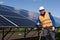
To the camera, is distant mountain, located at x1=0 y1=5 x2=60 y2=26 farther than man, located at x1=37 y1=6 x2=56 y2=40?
Yes

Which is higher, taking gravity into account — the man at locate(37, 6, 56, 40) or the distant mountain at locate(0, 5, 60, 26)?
the man at locate(37, 6, 56, 40)

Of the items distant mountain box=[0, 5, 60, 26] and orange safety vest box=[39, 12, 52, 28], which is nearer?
orange safety vest box=[39, 12, 52, 28]

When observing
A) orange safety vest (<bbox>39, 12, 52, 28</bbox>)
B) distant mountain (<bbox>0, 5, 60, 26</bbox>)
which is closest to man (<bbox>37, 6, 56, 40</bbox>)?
orange safety vest (<bbox>39, 12, 52, 28</bbox>)

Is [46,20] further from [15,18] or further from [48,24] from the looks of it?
[15,18]

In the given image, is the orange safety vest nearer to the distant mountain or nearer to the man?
the man

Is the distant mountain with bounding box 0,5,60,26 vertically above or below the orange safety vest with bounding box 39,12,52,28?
below

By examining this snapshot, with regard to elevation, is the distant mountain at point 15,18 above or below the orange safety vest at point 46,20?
below

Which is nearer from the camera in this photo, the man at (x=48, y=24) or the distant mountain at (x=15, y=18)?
the man at (x=48, y=24)

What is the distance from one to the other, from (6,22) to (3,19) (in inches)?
35.6

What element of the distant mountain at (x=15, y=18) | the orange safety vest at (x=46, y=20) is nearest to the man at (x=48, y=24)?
the orange safety vest at (x=46, y=20)

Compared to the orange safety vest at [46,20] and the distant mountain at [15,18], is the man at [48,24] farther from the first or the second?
the distant mountain at [15,18]

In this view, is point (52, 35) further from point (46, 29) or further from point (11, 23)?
point (11, 23)

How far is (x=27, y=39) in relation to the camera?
594 inches

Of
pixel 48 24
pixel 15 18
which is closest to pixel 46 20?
pixel 48 24
